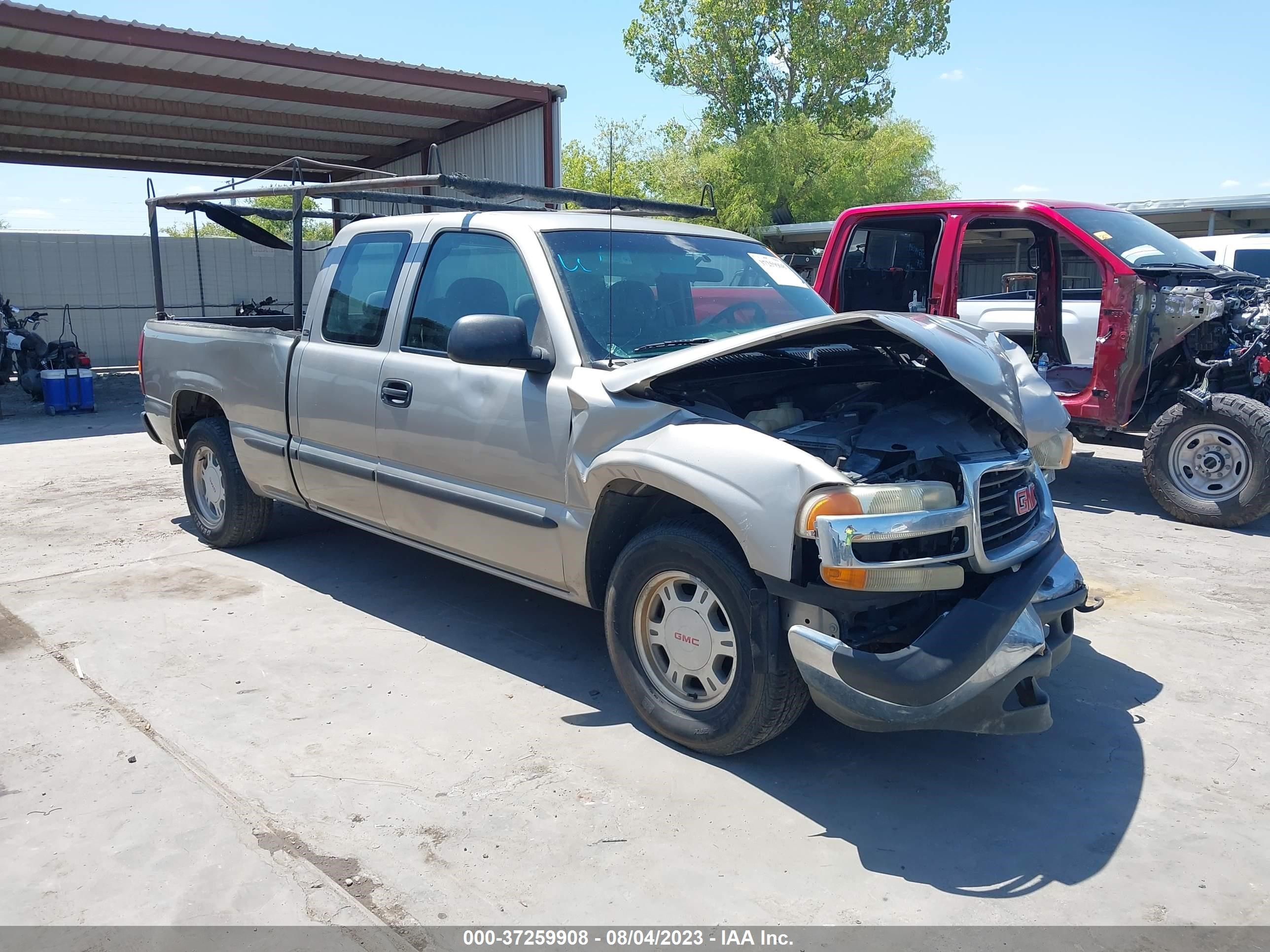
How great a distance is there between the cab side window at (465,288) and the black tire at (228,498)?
78.5 inches

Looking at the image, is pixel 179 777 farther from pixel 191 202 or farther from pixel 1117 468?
pixel 1117 468

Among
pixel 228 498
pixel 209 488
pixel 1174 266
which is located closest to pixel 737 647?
pixel 228 498

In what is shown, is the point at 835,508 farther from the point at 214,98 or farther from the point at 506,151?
the point at 214,98

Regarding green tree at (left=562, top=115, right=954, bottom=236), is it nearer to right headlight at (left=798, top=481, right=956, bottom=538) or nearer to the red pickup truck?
the red pickup truck

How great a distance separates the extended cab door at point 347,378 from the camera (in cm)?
487

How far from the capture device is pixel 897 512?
312 cm

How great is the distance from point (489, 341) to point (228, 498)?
10.3 ft

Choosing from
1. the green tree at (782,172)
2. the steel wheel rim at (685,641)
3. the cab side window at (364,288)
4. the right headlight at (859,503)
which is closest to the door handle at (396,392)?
the cab side window at (364,288)

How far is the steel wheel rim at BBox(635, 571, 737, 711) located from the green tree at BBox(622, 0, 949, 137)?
122 ft

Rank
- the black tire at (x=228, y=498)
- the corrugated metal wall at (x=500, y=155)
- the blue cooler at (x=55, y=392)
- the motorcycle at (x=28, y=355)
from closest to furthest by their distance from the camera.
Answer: the black tire at (x=228, y=498) → the blue cooler at (x=55, y=392) → the motorcycle at (x=28, y=355) → the corrugated metal wall at (x=500, y=155)

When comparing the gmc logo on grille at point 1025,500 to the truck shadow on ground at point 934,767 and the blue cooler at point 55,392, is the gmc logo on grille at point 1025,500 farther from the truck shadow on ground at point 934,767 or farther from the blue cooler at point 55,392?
the blue cooler at point 55,392

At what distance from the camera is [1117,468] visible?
9039mm

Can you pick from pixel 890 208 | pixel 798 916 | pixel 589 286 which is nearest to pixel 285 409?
pixel 589 286

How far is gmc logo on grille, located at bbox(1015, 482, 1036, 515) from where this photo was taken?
11.8 feet
